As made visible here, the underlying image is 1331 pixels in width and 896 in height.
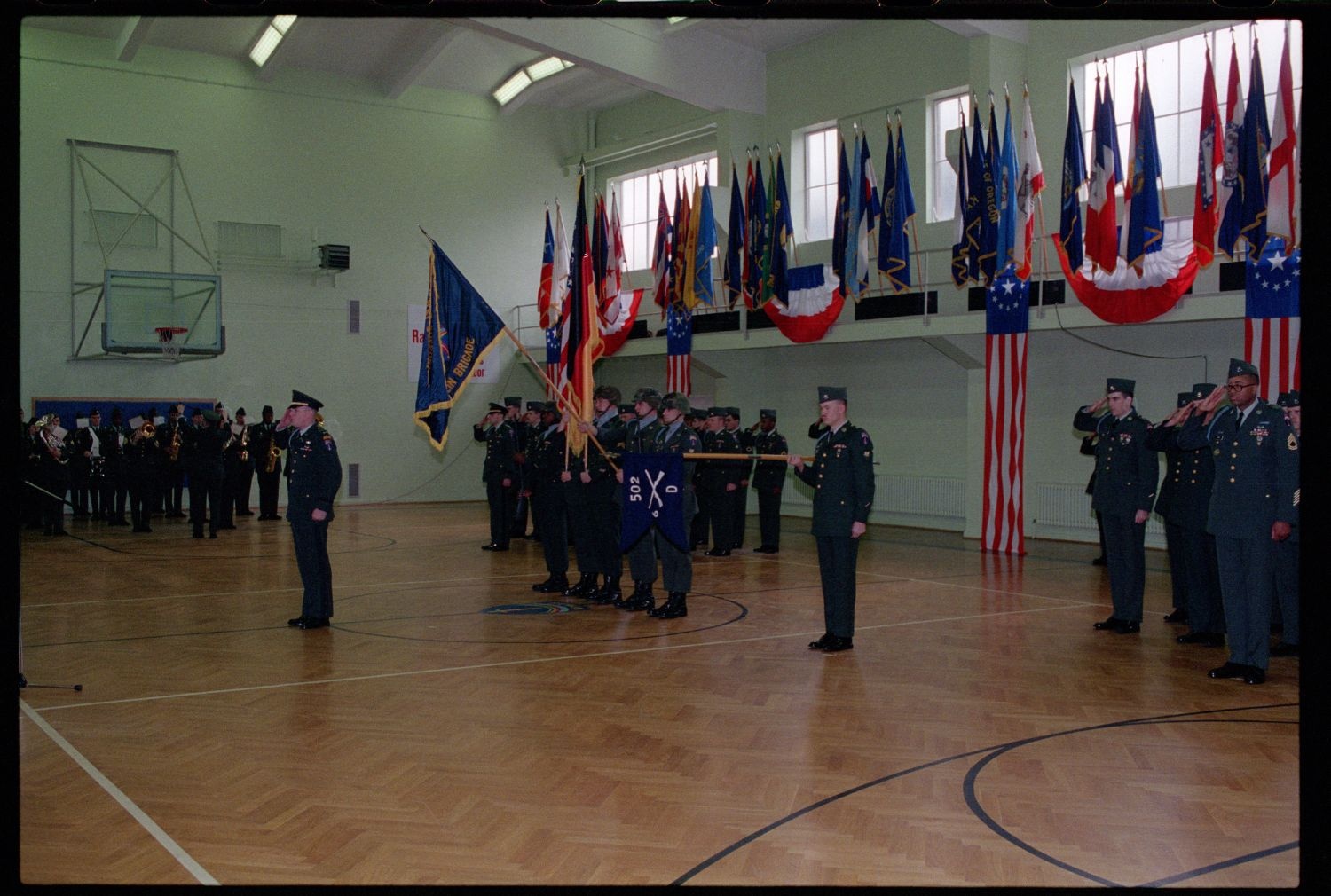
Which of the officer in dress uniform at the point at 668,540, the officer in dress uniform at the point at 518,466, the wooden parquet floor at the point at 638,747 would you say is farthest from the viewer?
the officer in dress uniform at the point at 518,466

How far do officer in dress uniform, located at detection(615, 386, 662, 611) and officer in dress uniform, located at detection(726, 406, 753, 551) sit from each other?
427cm

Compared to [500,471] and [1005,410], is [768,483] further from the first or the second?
[500,471]

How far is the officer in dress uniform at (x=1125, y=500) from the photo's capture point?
796cm

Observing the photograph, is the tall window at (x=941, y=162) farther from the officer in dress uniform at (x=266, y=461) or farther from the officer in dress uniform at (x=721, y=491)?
the officer in dress uniform at (x=266, y=461)

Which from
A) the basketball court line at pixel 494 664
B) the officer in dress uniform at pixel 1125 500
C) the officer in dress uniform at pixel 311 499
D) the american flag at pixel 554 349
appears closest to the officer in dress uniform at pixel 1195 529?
the officer in dress uniform at pixel 1125 500

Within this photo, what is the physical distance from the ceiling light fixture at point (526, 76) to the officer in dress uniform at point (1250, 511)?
16745 mm

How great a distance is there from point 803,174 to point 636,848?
16.7 meters

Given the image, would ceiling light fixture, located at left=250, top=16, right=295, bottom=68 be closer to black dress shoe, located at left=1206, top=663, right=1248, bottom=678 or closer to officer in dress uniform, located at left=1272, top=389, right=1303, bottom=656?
officer in dress uniform, located at left=1272, top=389, right=1303, bottom=656

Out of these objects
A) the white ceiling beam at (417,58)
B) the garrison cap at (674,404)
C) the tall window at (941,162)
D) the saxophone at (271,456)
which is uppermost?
the white ceiling beam at (417,58)

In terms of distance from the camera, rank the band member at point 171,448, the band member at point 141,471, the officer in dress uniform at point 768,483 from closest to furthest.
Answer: the officer in dress uniform at point 768,483 → the band member at point 141,471 → the band member at point 171,448

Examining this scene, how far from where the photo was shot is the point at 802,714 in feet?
18.3

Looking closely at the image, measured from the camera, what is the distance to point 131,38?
17.8 m

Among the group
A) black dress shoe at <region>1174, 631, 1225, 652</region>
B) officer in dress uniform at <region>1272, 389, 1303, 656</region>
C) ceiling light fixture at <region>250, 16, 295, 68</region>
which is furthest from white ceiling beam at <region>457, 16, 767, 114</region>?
officer in dress uniform at <region>1272, 389, 1303, 656</region>

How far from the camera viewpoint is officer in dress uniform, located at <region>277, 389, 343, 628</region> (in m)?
7.74
